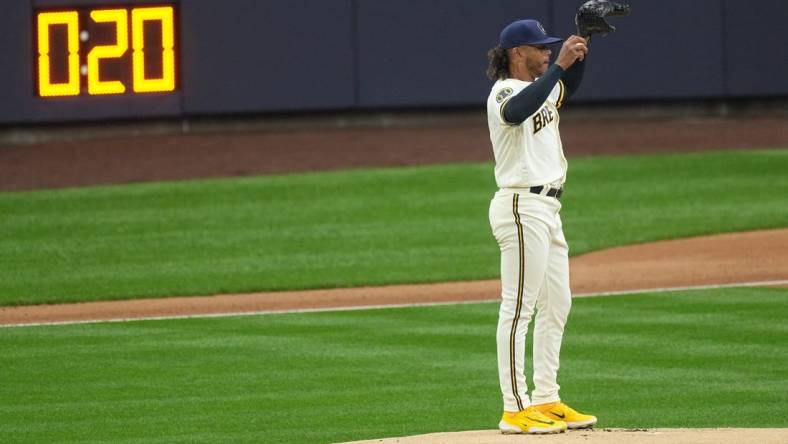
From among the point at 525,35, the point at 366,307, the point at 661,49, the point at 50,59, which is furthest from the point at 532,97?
the point at 661,49

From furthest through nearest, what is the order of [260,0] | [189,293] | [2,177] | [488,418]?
[260,0]
[2,177]
[189,293]
[488,418]

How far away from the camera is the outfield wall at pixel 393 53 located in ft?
77.3

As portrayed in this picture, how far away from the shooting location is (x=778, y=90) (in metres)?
24.6

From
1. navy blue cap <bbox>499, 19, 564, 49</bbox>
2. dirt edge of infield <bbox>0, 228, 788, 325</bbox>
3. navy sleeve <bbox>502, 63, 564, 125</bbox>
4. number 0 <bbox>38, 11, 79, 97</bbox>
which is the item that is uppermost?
number 0 <bbox>38, 11, 79, 97</bbox>

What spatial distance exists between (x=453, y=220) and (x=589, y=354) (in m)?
8.61

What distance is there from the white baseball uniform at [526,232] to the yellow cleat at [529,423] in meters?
0.05

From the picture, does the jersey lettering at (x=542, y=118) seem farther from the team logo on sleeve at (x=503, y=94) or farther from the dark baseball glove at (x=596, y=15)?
the dark baseball glove at (x=596, y=15)

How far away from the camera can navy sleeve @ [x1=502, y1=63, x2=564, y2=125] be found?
23.3 feet

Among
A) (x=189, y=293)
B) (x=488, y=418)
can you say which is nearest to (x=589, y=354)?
(x=488, y=418)

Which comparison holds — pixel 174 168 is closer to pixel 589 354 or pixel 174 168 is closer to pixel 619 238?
pixel 619 238

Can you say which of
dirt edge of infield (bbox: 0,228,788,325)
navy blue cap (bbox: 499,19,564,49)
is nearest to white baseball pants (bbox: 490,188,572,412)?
navy blue cap (bbox: 499,19,564,49)

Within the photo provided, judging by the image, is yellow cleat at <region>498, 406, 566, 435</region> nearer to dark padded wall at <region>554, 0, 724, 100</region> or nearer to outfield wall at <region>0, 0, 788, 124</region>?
outfield wall at <region>0, 0, 788, 124</region>

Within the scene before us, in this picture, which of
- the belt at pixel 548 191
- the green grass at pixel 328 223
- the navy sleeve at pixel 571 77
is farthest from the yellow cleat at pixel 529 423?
the green grass at pixel 328 223

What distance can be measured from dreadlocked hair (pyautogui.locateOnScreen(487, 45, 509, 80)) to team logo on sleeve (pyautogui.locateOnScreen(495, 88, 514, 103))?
8.9 inches
